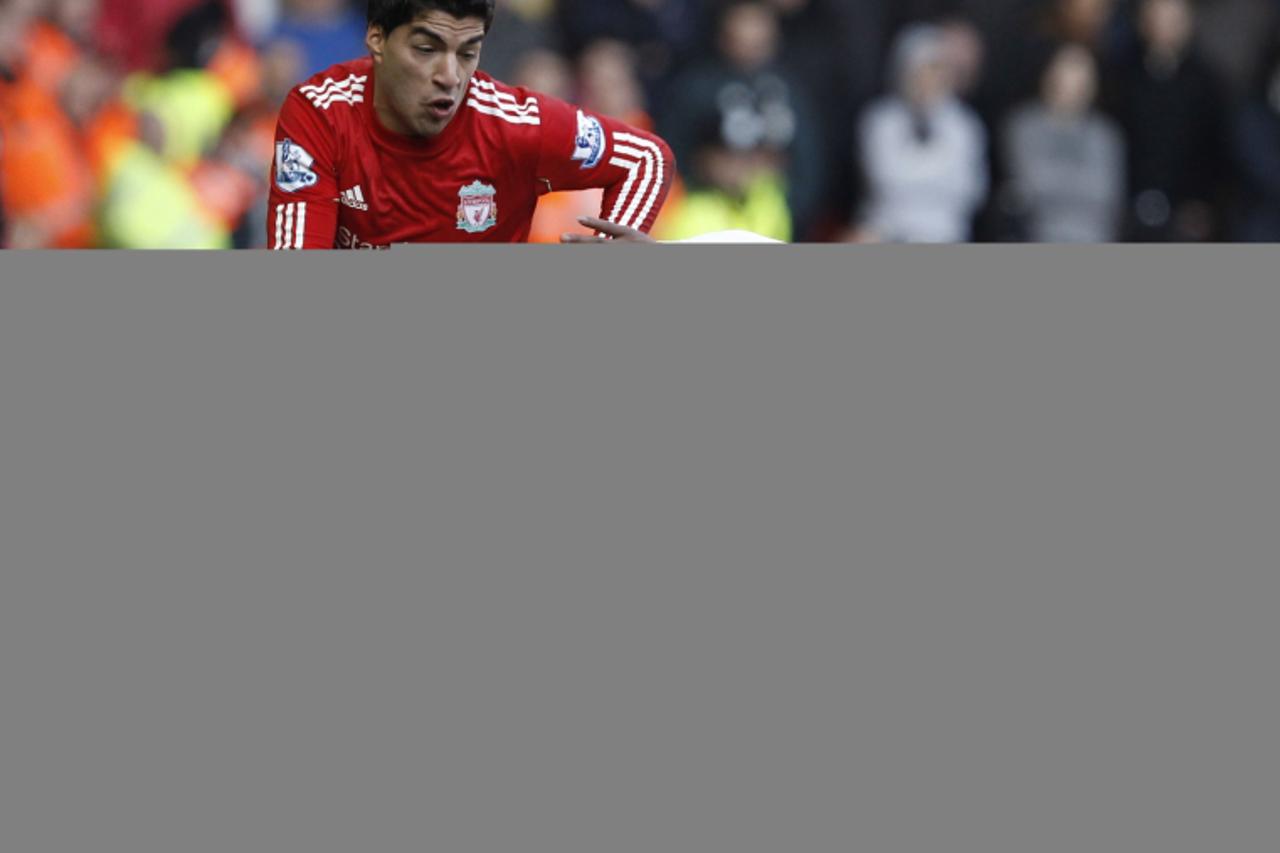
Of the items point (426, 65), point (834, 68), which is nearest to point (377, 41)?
point (426, 65)

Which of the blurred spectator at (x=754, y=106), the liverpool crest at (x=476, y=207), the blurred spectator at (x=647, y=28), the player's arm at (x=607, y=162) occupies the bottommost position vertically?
the blurred spectator at (x=754, y=106)

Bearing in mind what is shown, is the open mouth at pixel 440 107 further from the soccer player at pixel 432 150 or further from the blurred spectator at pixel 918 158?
the blurred spectator at pixel 918 158

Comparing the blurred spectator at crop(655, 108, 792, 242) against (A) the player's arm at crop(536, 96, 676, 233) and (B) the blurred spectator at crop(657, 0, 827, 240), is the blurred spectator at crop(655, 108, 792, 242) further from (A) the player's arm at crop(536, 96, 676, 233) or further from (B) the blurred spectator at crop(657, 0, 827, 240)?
(A) the player's arm at crop(536, 96, 676, 233)

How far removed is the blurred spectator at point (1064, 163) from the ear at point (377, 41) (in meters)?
5.18

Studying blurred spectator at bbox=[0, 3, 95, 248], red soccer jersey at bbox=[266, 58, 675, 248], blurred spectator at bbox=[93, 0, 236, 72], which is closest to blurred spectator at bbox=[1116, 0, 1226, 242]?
blurred spectator at bbox=[93, 0, 236, 72]

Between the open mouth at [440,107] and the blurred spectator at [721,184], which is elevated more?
the open mouth at [440,107]

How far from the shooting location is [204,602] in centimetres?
321

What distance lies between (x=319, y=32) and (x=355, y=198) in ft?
13.8

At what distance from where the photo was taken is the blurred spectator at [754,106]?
28.8ft

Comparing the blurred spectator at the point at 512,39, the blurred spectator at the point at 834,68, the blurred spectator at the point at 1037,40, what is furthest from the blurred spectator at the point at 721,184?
the blurred spectator at the point at 1037,40

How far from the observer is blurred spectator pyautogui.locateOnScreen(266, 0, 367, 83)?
27.6 ft

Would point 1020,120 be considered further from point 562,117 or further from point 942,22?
point 562,117

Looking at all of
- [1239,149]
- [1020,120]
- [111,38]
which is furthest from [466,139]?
[1239,149]

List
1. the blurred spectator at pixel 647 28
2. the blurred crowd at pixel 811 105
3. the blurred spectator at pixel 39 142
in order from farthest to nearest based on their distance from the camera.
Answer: the blurred spectator at pixel 647 28 → the blurred crowd at pixel 811 105 → the blurred spectator at pixel 39 142
